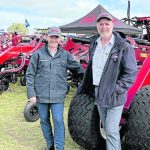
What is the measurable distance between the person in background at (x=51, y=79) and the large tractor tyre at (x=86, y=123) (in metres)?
0.16

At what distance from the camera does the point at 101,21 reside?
11.5ft

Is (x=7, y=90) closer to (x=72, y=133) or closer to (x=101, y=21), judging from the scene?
(x=72, y=133)

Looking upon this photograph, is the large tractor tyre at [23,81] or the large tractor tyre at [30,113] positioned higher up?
the large tractor tyre at [30,113]

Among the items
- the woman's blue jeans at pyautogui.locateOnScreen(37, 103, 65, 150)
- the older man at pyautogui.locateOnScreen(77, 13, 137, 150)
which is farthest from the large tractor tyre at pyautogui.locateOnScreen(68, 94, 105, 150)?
the older man at pyautogui.locateOnScreen(77, 13, 137, 150)

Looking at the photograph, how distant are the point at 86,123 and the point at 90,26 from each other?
774 centimetres

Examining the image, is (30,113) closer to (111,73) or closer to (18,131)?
(18,131)

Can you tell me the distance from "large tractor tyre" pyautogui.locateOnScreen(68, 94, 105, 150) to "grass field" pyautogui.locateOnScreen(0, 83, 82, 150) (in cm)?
55

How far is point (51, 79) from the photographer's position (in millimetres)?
4156

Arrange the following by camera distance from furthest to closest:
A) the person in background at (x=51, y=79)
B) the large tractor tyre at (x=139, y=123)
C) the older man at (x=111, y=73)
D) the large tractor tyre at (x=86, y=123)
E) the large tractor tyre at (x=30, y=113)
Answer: the large tractor tyre at (x=30, y=113) < the person in background at (x=51, y=79) < the large tractor tyre at (x=86, y=123) < the large tractor tyre at (x=139, y=123) < the older man at (x=111, y=73)

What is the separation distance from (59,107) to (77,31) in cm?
774

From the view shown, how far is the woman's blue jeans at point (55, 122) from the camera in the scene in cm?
420

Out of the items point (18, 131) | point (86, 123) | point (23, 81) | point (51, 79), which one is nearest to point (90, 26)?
point (23, 81)

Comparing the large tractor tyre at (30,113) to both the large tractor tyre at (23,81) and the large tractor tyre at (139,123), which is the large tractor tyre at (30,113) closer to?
the large tractor tyre at (139,123)

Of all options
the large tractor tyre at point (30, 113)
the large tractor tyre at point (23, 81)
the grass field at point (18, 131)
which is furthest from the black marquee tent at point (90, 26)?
the large tractor tyre at point (30, 113)
